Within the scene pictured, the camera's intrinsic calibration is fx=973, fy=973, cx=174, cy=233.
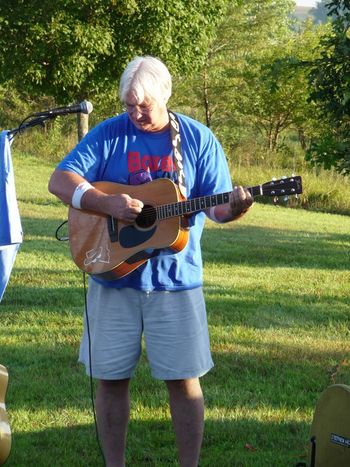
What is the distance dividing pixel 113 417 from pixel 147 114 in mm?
1355

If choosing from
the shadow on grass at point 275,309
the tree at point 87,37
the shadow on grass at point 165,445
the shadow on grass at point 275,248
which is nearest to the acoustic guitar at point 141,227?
the shadow on grass at point 165,445

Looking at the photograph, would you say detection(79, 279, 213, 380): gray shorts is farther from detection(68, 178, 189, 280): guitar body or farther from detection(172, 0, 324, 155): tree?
detection(172, 0, 324, 155): tree

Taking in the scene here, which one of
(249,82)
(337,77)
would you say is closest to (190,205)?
(337,77)

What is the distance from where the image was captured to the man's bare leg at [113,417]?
14.2 ft

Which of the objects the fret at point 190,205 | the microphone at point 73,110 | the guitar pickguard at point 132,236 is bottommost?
the guitar pickguard at point 132,236

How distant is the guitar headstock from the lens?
13.2ft

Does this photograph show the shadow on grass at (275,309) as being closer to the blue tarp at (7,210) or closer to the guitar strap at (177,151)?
the blue tarp at (7,210)

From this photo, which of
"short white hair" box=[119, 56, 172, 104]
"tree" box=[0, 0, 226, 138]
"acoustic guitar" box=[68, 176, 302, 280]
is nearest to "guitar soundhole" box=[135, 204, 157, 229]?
"acoustic guitar" box=[68, 176, 302, 280]

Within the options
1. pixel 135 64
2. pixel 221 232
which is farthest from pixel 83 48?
pixel 135 64

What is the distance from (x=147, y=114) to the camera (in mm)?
4117

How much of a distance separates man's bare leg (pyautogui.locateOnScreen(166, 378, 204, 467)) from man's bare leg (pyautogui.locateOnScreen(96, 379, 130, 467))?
0.24 m

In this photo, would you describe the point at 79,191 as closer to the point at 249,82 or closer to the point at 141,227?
the point at 141,227

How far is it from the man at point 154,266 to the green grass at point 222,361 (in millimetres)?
759

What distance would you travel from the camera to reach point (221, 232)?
15.1m
